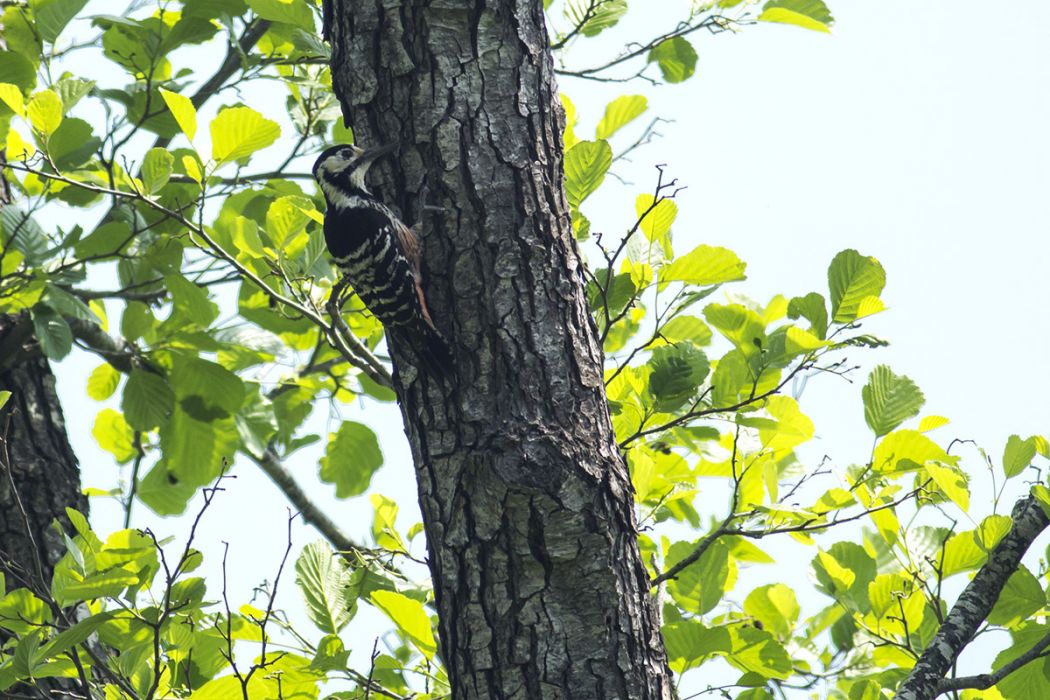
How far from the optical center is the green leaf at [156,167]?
316cm

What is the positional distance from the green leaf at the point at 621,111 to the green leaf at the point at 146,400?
2.01 m

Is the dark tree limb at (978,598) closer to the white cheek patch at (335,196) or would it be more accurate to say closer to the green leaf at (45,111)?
the white cheek patch at (335,196)

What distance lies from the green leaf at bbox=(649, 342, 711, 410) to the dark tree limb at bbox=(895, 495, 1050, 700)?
842 mm

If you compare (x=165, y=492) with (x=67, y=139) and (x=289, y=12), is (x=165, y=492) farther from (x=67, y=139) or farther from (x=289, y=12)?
(x=289, y=12)

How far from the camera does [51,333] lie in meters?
3.87

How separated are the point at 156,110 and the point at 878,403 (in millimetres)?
2858

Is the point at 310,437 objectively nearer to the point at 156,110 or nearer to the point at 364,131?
the point at 156,110

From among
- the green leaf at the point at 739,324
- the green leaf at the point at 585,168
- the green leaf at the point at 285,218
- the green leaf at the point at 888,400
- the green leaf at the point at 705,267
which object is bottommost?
the green leaf at the point at 888,400

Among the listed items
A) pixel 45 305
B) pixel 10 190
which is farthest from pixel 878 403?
pixel 10 190

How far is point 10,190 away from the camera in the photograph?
15.1ft

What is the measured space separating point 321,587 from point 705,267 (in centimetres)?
134

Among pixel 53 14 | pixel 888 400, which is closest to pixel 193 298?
pixel 53 14

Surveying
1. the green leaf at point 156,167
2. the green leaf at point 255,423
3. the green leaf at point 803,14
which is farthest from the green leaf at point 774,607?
the green leaf at point 156,167

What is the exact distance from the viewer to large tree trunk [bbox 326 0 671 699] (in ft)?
8.07
